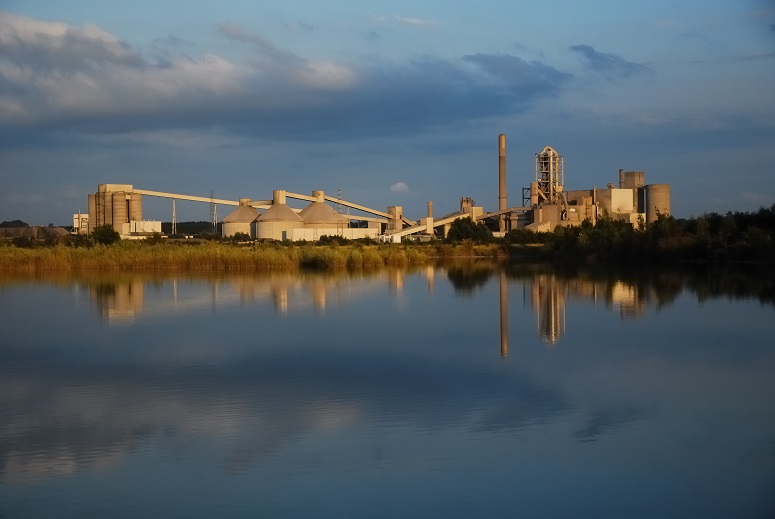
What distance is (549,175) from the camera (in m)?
51.0

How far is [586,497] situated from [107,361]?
681cm

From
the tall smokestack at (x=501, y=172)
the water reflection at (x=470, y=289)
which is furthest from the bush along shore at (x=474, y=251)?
the tall smokestack at (x=501, y=172)

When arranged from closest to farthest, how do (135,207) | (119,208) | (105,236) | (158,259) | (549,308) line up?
(549,308)
(158,259)
(105,236)
(119,208)
(135,207)

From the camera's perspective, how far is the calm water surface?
559 centimetres

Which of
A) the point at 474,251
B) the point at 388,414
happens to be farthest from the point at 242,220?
the point at 388,414

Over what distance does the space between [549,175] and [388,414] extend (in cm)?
4464

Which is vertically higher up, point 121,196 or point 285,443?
point 121,196

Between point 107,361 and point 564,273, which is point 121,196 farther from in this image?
point 107,361

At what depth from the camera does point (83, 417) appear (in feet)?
25.1

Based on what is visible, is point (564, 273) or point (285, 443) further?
point (564, 273)

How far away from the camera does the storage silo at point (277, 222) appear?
52.3 m

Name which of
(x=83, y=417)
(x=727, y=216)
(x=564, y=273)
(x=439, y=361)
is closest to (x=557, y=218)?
(x=727, y=216)

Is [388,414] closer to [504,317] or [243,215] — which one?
[504,317]

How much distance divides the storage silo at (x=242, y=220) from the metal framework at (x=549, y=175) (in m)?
16.7
